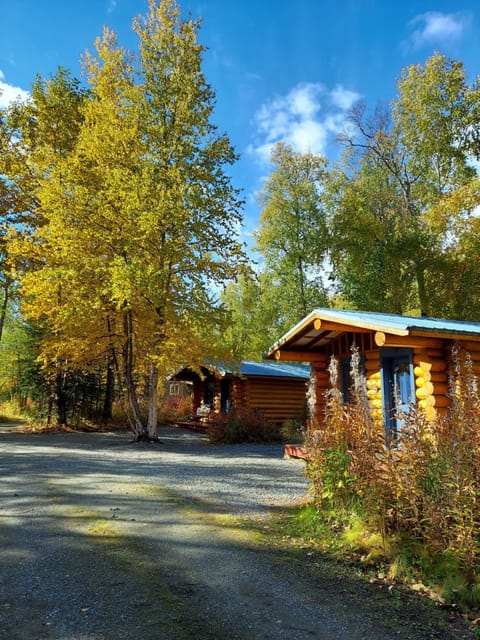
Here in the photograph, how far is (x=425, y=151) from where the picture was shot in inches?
930

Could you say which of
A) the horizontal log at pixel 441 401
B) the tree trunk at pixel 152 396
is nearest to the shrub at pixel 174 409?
the tree trunk at pixel 152 396

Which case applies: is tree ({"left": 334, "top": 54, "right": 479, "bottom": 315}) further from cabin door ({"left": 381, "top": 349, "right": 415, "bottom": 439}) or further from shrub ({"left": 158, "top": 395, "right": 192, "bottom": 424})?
shrub ({"left": 158, "top": 395, "right": 192, "bottom": 424})

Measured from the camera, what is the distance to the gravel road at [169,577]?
3205 millimetres

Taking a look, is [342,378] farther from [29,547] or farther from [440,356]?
[29,547]

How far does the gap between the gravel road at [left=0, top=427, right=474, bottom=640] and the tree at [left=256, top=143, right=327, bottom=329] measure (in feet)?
69.5

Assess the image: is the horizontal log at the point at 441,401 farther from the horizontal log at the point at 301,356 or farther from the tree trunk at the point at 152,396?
the tree trunk at the point at 152,396

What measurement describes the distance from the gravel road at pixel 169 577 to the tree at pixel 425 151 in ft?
62.8

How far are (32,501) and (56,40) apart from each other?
42.5ft

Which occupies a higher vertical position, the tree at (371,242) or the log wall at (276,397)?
the tree at (371,242)

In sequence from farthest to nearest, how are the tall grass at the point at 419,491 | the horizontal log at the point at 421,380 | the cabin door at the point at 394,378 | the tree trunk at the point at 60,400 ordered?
the tree trunk at the point at 60,400 < the cabin door at the point at 394,378 < the horizontal log at the point at 421,380 < the tall grass at the point at 419,491

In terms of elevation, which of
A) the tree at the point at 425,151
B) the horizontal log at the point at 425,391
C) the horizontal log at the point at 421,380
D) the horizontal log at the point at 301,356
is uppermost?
the tree at the point at 425,151

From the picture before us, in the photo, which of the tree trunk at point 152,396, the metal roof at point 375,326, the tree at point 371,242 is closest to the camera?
the metal roof at point 375,326

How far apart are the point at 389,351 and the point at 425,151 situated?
56.9 ft

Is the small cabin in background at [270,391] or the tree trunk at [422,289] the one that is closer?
the small cabin in background at [270,391]
